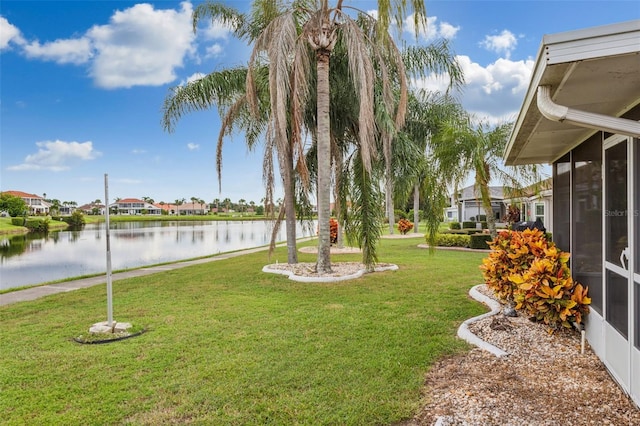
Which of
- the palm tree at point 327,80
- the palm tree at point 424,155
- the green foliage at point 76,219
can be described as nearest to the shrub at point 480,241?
the palm tree at point 424,155

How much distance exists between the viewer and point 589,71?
2342 millimetres

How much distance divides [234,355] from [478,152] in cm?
950

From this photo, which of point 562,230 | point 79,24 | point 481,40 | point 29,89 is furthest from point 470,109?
point 29,89

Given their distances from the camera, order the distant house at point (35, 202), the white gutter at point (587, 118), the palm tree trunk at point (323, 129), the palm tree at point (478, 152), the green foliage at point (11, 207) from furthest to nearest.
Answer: the distant house at point (35, 202) < the green foliage at point (11, 207) < the palm tree at point (478, 152) < the palm tree trunk at point (323, 129) < the white gutter at point (587, 118)

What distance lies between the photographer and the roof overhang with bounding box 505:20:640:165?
2062 mm

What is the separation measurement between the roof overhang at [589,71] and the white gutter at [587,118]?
0.21 ft

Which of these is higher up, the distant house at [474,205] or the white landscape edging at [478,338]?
the distant house at [474,205]

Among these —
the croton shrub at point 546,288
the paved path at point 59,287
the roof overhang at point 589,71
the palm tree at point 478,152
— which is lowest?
the paved path at point 59,287

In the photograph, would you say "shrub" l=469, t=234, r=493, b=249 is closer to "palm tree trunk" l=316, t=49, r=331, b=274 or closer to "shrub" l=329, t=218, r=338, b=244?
"shrub" l=329, t=218, r=338, b=244

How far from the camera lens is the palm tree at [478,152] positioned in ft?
36.5

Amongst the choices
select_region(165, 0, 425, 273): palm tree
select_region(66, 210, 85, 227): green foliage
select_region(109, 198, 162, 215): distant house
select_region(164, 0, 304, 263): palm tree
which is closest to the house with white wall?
select_region(165, 0, 425, 273): palm tree

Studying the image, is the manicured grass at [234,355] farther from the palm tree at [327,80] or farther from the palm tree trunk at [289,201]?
the palm tree trunk at [289,201]

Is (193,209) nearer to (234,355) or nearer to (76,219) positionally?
(76,219)

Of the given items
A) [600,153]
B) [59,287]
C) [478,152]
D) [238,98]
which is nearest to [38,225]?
[59,287]
